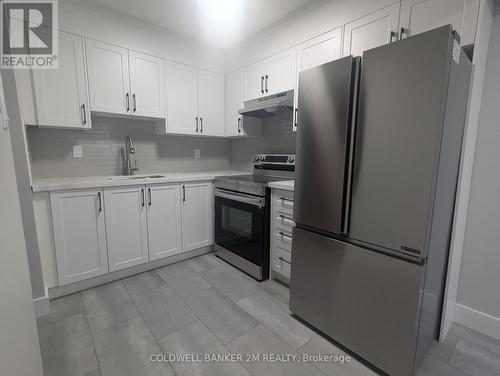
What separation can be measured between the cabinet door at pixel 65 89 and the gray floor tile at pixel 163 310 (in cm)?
161

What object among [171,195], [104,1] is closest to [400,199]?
[171,195]

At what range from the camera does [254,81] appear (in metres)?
2.77

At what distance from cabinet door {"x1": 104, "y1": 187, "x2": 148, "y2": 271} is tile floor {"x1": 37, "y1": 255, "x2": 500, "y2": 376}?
0.23m

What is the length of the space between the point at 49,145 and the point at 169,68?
4.59ft

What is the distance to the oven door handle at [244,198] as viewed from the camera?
88.2 inches

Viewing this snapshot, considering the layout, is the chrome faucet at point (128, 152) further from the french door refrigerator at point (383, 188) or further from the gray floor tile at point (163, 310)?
the french door refrigerator at point (383, 188)

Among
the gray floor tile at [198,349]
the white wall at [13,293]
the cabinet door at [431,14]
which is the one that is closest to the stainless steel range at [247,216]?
the gray floor tile at [198,349]

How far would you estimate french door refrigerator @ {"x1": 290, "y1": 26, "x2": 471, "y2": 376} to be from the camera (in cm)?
111

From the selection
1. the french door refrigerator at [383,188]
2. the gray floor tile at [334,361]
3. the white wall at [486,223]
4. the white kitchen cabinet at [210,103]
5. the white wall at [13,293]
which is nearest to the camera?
the white wall at [13,293]

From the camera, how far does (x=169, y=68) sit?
2676 mm

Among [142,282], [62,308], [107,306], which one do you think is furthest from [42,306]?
[142,282]

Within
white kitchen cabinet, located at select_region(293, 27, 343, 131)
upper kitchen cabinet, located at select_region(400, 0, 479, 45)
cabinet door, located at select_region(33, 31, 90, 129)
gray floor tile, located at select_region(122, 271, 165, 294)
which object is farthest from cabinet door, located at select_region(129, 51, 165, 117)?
upper kitchen cabinet, located at select_region(400, 0, 479, 45)

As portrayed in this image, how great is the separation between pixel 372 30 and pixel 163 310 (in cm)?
262

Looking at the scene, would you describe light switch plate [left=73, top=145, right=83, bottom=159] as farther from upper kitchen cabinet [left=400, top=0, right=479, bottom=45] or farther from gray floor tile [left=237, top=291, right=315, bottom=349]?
upper kitchen cabinet [left=400, top=0, right=479, bottom=45]
